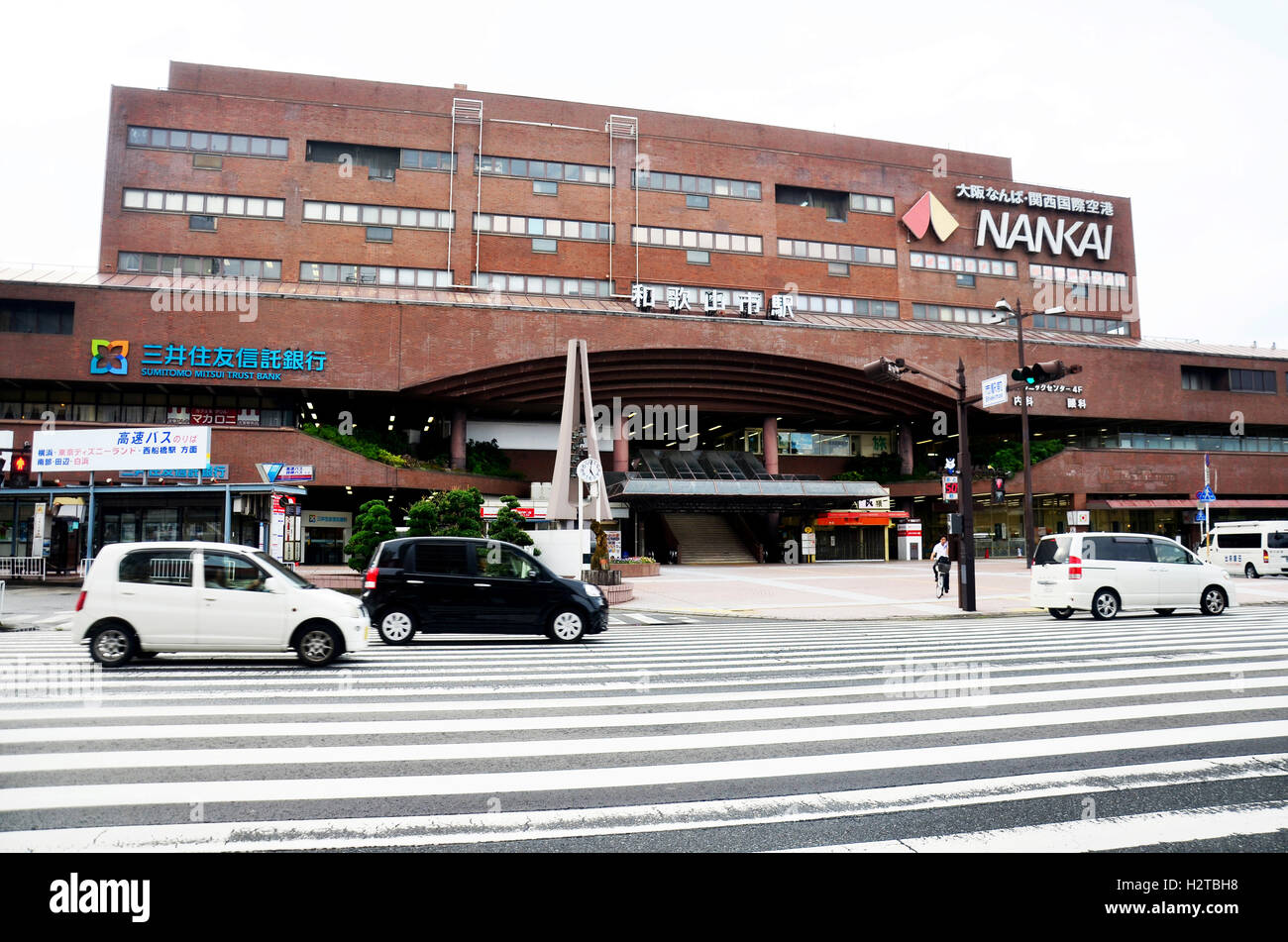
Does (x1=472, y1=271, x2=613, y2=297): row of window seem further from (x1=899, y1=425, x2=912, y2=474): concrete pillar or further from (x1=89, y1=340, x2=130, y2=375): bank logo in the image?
(x1=899, y1=425, x2=912, y2=474): concrete pillar

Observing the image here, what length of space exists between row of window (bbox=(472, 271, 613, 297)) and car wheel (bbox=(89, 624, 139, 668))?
41.6m

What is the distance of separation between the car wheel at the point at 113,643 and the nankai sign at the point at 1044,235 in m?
59.9

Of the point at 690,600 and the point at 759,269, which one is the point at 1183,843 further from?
the point at 759,269

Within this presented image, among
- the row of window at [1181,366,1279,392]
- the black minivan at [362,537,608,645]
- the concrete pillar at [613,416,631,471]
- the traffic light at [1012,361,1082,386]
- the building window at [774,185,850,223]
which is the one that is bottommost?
the black minivan at [362,537,608,645]

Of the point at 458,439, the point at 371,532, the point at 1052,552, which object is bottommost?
the point at 1052,552

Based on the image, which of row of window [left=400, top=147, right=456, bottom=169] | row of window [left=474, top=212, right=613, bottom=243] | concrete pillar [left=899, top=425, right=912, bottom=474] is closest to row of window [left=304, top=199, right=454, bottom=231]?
row of window [left=474, top=212, right=613, bottom=243]

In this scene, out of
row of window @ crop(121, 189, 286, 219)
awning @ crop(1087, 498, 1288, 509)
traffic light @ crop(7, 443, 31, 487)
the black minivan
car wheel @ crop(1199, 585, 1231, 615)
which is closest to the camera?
the black minivan

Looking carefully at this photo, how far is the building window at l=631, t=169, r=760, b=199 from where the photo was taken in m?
53.1

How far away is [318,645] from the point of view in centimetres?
1064

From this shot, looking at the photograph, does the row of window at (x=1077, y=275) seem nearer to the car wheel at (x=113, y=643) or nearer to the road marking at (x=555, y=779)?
Answer: the road marking at (x=555, y=779)

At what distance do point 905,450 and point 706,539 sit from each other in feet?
50.2

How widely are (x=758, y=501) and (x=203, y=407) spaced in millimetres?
31565

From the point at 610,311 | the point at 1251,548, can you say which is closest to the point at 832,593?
the point at 1251,548

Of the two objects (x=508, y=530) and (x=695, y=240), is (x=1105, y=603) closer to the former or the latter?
(x=508, y=530)
